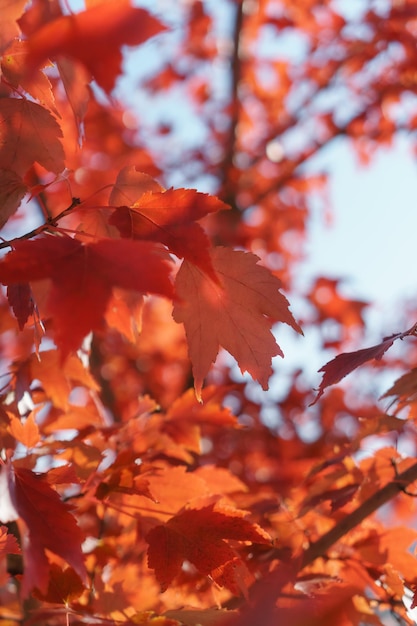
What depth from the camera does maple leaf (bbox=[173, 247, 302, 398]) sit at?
792mm

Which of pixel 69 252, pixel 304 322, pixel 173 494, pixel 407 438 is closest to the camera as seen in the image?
pixel 69 252

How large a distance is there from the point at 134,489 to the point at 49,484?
0.56 feet

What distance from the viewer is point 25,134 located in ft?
2.76

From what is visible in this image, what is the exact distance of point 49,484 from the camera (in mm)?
698

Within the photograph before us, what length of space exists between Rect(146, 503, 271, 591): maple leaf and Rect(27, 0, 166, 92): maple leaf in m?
0.54

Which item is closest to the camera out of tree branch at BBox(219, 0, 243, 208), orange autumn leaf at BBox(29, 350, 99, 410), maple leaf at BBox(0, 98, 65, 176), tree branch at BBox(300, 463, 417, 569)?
maple leaf at BBox(0, 98, 65, 176)

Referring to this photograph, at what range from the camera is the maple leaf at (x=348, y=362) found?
75 cm

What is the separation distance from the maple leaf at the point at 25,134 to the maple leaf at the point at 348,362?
48 cm

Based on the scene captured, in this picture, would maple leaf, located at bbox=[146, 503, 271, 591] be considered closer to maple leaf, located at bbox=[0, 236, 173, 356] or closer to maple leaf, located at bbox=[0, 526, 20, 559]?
maple leaf, located at bbox=[0, 526, 20, 559]

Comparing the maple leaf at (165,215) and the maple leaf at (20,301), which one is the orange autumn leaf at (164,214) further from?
the maple leaf at (20,301)

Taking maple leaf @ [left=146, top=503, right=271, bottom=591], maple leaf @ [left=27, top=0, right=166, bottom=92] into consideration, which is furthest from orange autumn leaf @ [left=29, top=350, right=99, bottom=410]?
maple leaf @ [left=27, top=0, right=166, bottom=92]

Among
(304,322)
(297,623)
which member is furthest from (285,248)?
(297,623)

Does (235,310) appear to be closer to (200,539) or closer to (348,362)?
(348,362)

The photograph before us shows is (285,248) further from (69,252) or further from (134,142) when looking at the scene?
(69,252)
